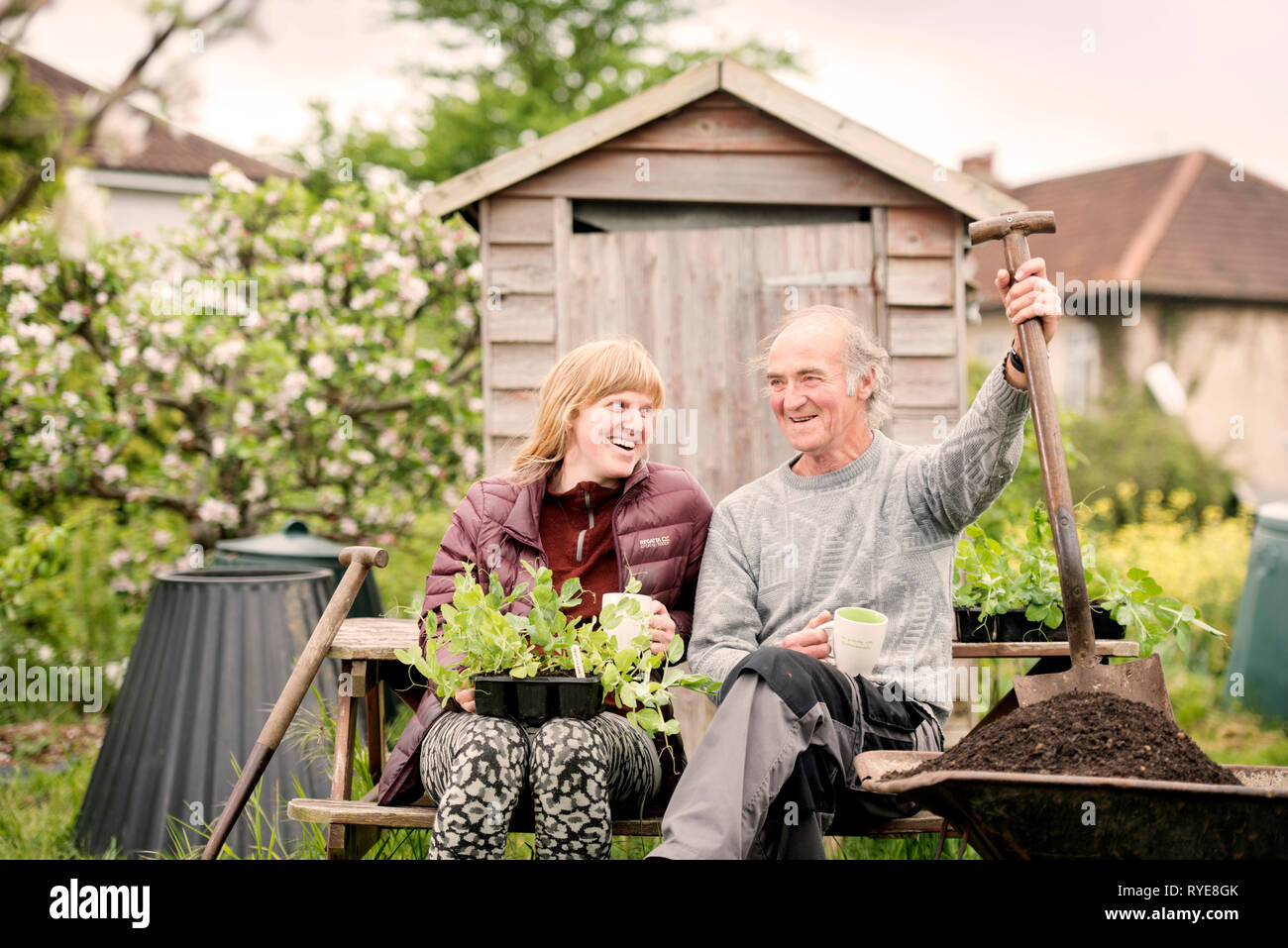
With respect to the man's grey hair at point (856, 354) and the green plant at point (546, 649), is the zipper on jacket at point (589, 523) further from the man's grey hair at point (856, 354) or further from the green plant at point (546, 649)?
the man's grey hair at point (856, 354)

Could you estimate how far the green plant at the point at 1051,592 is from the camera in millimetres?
2723

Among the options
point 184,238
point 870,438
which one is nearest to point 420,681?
point 870,438

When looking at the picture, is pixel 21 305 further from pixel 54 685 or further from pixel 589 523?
pixel 589 523

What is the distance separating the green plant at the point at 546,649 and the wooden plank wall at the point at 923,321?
8.54ft

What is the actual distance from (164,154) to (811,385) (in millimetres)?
14016

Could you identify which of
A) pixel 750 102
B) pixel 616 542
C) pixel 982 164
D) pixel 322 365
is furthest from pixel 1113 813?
pixel 982 164

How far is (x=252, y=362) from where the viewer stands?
5.56 metres

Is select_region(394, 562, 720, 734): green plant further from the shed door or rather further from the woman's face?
the shed door

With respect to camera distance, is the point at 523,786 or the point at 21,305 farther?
the point at 21,305

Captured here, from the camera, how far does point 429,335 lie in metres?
6.52

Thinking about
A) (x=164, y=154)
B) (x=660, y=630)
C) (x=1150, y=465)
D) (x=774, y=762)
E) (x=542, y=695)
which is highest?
(x=164, y=154)
